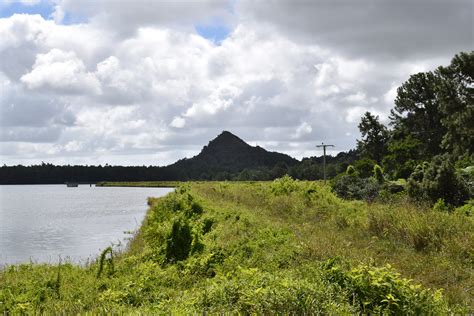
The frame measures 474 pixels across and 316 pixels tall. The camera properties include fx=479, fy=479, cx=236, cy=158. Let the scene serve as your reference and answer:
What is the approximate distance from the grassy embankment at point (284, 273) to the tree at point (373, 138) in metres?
62.2

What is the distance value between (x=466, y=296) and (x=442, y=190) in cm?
1716

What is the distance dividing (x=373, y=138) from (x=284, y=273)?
244ft

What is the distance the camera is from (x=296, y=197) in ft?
94.4

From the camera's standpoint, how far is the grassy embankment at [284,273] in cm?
790

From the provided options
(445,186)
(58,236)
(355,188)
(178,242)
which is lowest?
(58,236)

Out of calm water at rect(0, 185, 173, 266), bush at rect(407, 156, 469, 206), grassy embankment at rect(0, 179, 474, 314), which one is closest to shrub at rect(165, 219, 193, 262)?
grassy embankment at rect(0, 179, 474, 314)

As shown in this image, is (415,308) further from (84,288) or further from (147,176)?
(147,176)

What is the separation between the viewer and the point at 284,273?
10.2 m

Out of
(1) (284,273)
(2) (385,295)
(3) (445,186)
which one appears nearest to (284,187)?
(3) (445,186)

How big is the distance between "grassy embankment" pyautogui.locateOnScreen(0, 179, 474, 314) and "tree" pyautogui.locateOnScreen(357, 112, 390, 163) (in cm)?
6216

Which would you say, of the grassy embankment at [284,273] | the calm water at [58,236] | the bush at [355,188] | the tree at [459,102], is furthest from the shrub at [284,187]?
the tree at [459,102]

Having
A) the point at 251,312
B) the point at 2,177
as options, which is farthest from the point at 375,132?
the point at 2,177

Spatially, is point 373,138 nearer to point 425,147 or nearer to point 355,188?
point 425,147

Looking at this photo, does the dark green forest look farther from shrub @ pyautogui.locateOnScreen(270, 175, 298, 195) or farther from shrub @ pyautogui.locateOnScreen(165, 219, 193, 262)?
shrub @ pyautogui.locateOnScreen(165, 219, 193, 262)
